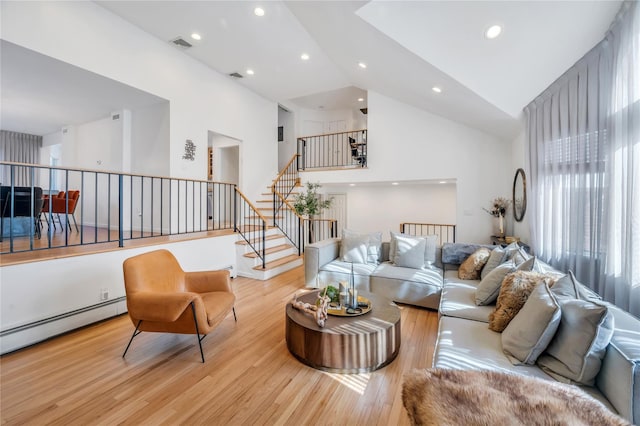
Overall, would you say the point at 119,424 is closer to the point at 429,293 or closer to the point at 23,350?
the point at 23,350

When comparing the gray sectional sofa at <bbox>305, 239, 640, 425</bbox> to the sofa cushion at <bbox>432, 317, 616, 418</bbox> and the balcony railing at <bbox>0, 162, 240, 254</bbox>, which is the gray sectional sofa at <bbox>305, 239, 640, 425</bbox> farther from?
the balcony railing at <bbox>0, 162, 240, 254</bbox>

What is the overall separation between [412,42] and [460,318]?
10.2 ft

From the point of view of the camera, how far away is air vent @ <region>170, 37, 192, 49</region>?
4805 mm

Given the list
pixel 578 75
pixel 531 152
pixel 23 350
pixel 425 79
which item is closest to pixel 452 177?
pixel 531 152

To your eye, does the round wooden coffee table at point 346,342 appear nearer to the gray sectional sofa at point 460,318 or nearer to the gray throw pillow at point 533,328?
the gray sectional sofa at point 460,318

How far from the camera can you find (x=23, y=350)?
97.4 inches

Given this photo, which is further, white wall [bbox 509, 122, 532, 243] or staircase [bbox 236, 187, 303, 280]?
staircase [bbox 236, 187, 303, 280]

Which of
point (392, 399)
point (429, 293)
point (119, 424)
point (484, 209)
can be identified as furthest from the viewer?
point (484, 209)

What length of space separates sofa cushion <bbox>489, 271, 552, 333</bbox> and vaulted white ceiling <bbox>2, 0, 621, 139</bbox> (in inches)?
86.8

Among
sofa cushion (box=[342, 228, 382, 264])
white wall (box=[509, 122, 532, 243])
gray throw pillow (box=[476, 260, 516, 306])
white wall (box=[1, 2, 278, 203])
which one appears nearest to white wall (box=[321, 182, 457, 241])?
white wall (box=[509, 122, 532, 243])

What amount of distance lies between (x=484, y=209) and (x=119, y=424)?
6052mm

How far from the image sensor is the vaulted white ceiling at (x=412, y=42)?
2594mm

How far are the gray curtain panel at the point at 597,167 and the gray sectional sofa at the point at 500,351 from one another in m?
0.56

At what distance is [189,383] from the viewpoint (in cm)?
206
